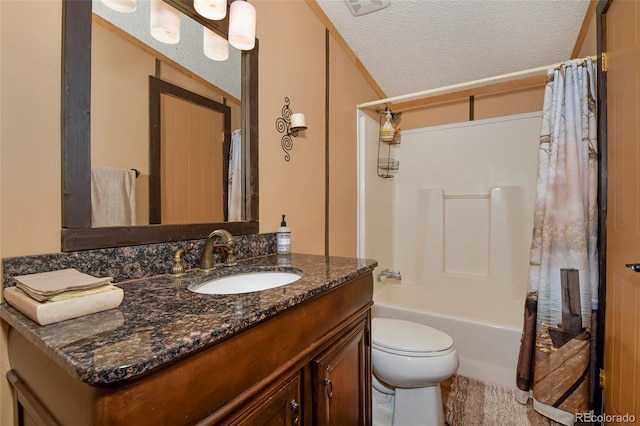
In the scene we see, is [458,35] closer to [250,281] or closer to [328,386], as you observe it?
[250,281]

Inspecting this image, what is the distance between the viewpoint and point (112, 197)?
0.89m

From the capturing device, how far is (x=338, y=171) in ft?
6.84

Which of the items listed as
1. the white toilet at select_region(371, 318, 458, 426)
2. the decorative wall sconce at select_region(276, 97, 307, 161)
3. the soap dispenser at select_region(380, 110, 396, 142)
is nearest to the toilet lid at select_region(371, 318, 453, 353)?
the white toilet at select_region(371, 318, 458, 426)

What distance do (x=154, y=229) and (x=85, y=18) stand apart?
635mm

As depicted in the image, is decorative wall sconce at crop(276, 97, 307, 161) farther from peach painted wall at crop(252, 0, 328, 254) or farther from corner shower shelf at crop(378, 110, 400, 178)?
corner shower shelf at crop(378, 110, 400, 178)

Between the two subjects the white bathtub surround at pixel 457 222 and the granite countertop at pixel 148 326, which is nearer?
the granite countertop at pixel 148 326

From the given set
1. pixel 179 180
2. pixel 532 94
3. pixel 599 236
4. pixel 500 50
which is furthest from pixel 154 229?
pixel 532 94

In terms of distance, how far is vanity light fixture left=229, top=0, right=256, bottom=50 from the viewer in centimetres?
119

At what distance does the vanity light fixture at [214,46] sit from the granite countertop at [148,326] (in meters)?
0.93

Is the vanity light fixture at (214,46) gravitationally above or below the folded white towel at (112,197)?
above

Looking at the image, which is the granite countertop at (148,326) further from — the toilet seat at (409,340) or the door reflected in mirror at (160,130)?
the toilet seat at (409,340)

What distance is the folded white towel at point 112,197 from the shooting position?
0.85 metres

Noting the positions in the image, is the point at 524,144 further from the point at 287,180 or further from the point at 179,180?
the point at 179,180

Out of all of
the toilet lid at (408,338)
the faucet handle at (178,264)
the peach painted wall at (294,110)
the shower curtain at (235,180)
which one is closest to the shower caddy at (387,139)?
the peach painted wall at (294,110)
